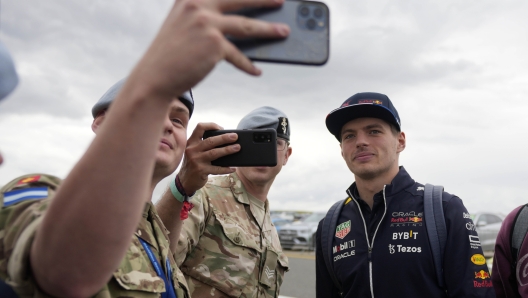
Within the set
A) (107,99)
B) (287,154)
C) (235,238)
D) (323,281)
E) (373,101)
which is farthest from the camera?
(287,154)

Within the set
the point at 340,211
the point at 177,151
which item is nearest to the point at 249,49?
the point at 177,151

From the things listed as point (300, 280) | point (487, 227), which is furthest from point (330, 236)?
point (487, 227)

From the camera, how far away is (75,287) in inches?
33.5

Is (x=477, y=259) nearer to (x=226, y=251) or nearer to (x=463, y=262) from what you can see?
(x=463, y=262)

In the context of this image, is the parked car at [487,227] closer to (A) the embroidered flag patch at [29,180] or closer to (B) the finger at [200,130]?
(B) the finger at [200,130]

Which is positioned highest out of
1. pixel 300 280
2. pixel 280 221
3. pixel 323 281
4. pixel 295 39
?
pixel 295 39

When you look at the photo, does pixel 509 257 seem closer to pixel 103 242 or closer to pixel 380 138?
pixel 380 138

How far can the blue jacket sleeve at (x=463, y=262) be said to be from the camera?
2.62 metres

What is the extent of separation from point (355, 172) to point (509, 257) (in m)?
1.19

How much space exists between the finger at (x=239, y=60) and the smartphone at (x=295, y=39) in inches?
1.5

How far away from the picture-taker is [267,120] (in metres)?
3.62

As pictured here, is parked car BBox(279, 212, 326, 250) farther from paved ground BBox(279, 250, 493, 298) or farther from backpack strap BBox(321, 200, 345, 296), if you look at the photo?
backpack strap BBox(321, 200, 345, 296)

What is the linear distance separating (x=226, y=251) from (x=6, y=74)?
7.12 ft

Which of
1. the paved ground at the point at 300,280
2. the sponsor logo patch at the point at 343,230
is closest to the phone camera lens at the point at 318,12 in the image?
the sponsor logo patch at the point at 343,230
